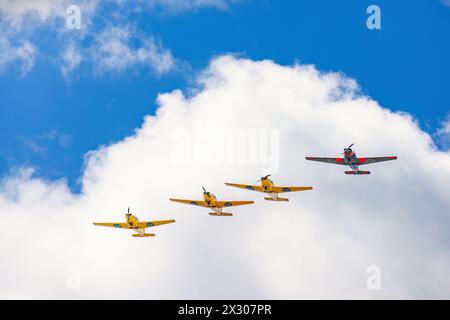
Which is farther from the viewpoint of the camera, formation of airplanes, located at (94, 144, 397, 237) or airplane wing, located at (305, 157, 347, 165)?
airplane wing, located at (305, 157, 347, 165)

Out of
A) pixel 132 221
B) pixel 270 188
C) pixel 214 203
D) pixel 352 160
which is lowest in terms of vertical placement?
pixel 132 221

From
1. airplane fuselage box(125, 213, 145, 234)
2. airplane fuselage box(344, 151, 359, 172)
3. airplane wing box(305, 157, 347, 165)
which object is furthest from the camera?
airplane wing box(305, 157, 347, 165)

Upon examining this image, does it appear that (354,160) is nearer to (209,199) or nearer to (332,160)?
(332,160)

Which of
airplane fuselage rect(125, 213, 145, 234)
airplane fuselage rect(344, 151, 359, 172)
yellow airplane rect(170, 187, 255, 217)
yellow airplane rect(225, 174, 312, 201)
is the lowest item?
airplane fuselage rect(125, 213, 145, 234)

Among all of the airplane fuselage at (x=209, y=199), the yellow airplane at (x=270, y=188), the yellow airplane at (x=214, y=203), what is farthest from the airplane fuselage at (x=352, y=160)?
the airplane fuselage at (x=209, y=199)

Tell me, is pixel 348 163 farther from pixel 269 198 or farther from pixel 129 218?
pixel 129 218

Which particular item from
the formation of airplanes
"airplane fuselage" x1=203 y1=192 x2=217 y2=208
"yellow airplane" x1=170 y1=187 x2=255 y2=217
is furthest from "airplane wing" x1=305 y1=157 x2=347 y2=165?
"airplane fuselage" x1=203 y1=192 x2=217 y2=208

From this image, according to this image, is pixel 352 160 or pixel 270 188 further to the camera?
pixel 352 160

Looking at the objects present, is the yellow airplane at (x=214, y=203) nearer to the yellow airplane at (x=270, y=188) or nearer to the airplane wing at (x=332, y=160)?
the yellow airplane at (x=270, y=188)

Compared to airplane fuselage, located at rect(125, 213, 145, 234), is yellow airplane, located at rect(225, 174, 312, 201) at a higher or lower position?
higher

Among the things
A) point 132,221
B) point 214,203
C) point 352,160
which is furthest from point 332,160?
point 132,221

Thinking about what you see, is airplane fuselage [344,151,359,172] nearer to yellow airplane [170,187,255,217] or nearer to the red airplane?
the red airplane
